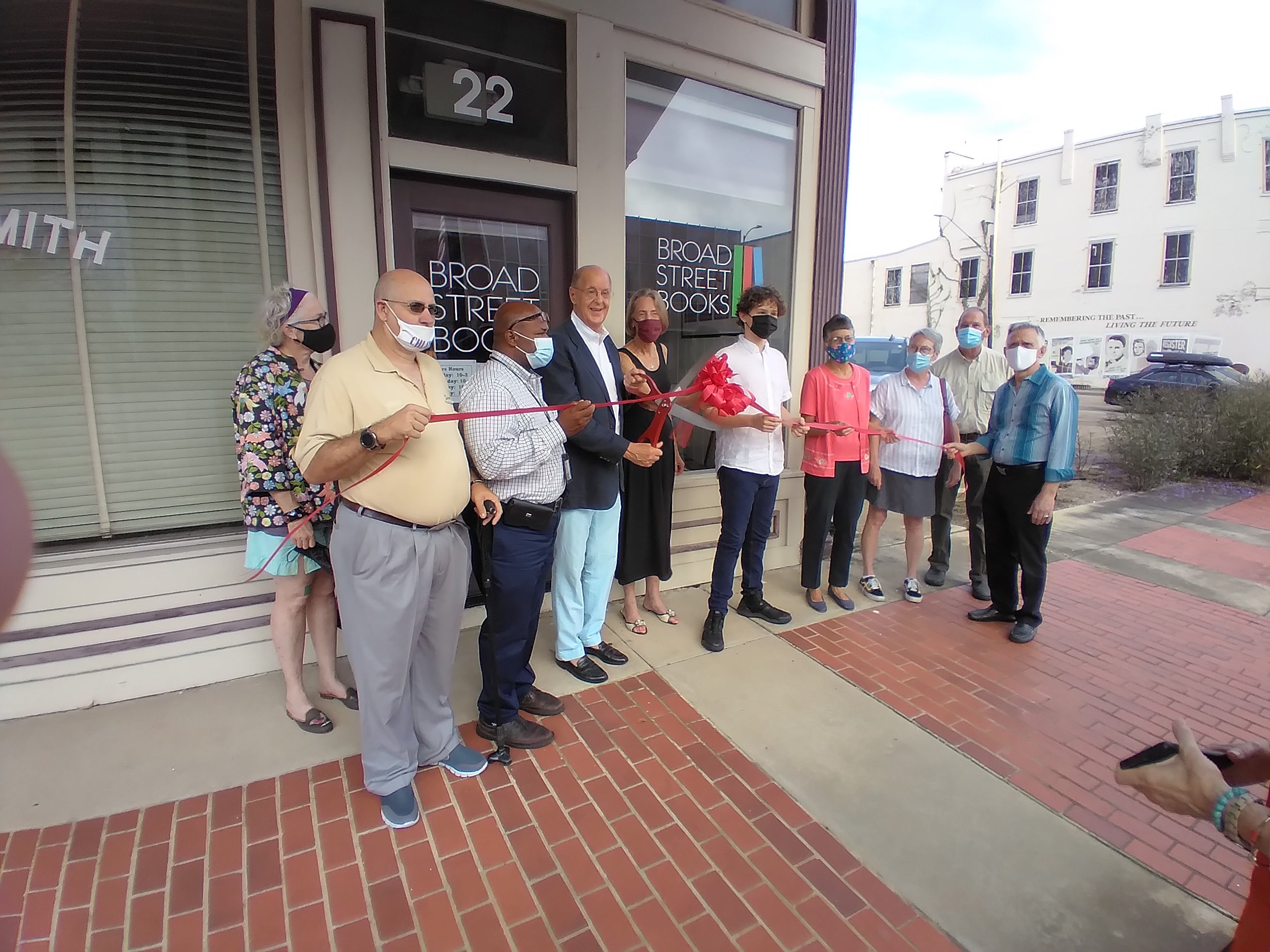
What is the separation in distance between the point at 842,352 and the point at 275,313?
311cm

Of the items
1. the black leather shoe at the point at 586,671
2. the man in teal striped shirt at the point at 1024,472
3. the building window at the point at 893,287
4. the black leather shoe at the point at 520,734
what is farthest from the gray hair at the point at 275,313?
the building window at the point at 893,287

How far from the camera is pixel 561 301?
4094 mm

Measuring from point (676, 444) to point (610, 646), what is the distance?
50.2 inches

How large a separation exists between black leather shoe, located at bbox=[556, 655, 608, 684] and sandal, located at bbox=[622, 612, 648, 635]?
0.50 m

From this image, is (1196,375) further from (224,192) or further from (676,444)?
(224,192)

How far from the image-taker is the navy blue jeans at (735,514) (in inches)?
150

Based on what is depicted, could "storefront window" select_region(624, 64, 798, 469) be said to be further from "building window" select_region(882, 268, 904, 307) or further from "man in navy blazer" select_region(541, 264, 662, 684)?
"building window" select_region(882, 268, 904, 307)

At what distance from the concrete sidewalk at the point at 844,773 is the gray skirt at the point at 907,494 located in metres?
0.76

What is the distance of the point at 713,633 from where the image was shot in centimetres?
378

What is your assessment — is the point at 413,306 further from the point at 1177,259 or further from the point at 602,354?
the point at 1177,259

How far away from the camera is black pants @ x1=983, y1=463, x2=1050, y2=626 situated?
3.95 meters

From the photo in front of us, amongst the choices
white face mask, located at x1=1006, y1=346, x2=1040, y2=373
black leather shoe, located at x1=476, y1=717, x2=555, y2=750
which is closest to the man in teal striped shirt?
white face mask, located at x1=1006, y1=346, x2=1040, y2=373

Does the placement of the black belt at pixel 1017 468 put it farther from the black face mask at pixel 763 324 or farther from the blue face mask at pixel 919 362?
the black face mask at pixel 763 324

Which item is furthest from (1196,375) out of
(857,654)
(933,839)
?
(933,839)
